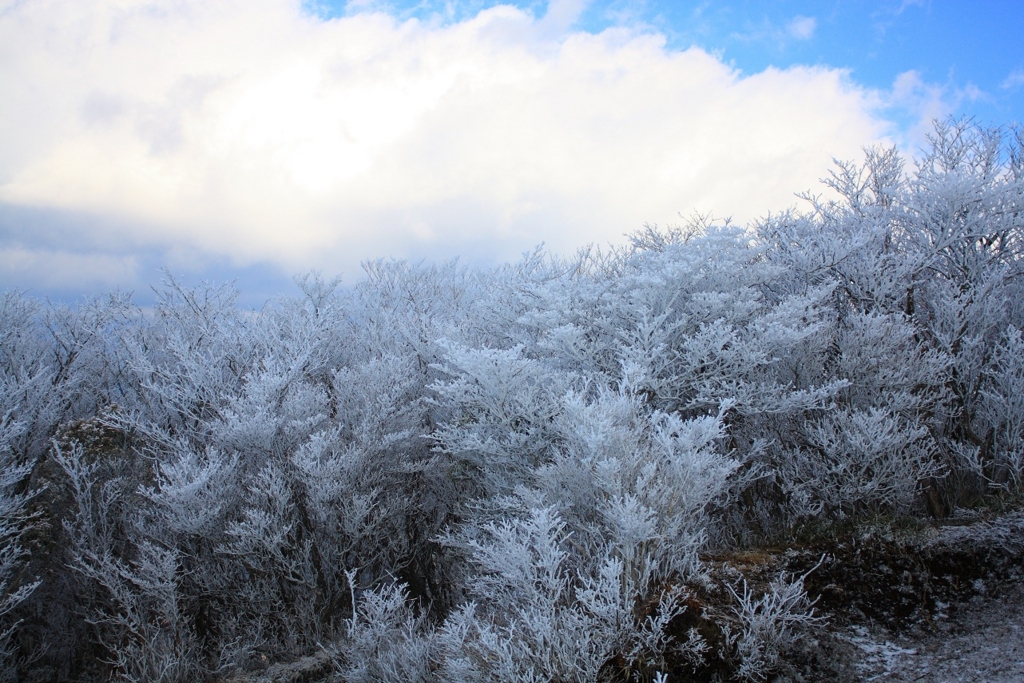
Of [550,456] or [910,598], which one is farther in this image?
A: [550,456]

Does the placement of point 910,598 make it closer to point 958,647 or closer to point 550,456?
point 958,647

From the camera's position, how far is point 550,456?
6273 millimetres

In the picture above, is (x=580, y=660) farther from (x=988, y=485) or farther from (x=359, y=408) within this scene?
(x=988, y=485)

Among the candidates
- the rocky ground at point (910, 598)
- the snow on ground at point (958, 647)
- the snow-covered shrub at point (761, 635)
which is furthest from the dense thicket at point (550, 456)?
the snow on ground at point (958, 647)

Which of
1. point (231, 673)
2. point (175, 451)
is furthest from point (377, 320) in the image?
point (231, 673)

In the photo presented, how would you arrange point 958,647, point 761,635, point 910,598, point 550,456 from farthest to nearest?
point 550,456, point 910,598, point 958,647, point 761,635

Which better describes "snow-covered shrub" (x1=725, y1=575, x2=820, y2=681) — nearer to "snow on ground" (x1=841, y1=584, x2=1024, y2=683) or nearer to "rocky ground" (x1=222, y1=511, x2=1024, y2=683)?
"rocky ground" (x1=222, y1=511, x2=1024, y2=683)

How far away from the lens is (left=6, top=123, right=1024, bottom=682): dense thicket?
4.60 meters

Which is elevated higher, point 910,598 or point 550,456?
point 550,456

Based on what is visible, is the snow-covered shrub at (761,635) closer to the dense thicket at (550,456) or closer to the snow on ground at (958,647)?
the dense thicket at (550,456)

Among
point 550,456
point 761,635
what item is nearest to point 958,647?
point 761,635

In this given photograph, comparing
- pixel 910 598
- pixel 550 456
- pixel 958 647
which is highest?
pixel 550 456

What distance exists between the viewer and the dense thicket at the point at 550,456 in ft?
15.1

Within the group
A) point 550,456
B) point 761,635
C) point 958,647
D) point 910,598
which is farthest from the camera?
point 550,456
